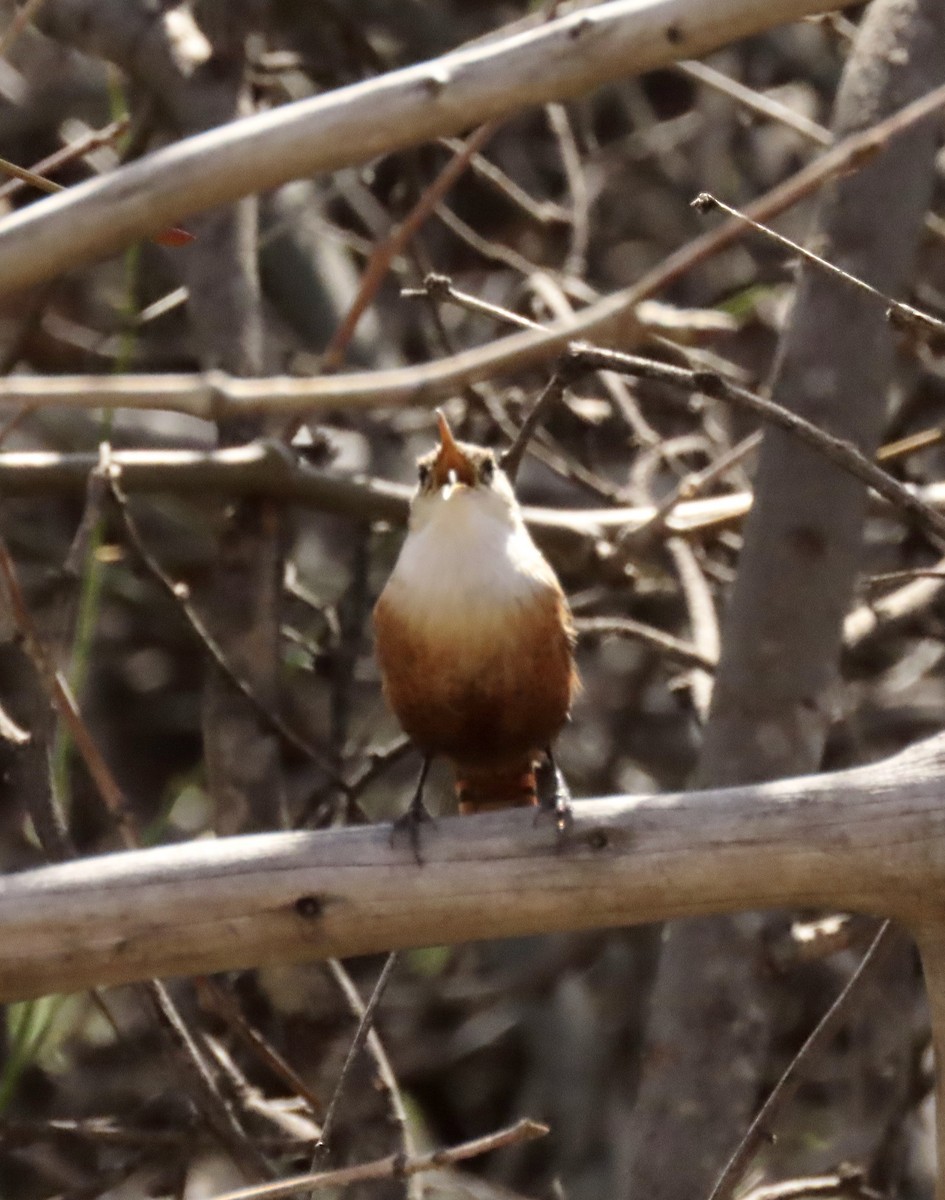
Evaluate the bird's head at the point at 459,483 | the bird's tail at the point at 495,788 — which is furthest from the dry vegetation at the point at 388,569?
the bird's head at the point at 459,483

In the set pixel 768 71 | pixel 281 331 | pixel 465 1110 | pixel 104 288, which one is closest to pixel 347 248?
pixel 281 331

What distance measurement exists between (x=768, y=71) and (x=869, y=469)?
3.78m

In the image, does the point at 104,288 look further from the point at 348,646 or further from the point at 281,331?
the point at 348,646

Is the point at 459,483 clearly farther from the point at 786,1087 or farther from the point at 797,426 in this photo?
the point at 786,1087

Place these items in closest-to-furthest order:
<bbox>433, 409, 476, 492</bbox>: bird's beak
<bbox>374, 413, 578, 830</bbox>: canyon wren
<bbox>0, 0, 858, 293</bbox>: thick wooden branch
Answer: <bbox>0, 0, 858, 293</bbox>: thick wooden branch < <bbox>374, 413, 578, 830</bbox>: canyon wren < <bbox>433, 409, 476, 492</bbox>: bird's beak

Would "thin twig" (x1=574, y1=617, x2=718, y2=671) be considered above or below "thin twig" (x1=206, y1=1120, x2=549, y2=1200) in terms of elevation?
above

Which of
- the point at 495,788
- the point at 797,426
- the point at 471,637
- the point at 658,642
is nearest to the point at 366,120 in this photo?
the point at 797,426

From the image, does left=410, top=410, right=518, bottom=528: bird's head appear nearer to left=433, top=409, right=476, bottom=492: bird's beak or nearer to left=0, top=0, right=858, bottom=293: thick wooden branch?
left=433, top=409, right=476, bottom=492: bird's beak

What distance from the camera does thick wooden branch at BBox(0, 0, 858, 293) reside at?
1.66 m

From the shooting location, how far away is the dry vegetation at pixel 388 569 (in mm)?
3768

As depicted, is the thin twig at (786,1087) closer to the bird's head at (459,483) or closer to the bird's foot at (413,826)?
the bird's foot at (413,826)

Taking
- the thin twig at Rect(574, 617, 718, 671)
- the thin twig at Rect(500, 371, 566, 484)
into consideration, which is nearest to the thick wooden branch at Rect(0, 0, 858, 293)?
the thin twig at Rect(500, 371, 566, 484)

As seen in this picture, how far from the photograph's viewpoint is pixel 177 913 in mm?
2514

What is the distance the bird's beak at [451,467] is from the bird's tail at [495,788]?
0.63m
